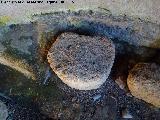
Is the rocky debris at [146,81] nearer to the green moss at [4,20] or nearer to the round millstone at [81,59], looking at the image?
the round millstone at [81,59]

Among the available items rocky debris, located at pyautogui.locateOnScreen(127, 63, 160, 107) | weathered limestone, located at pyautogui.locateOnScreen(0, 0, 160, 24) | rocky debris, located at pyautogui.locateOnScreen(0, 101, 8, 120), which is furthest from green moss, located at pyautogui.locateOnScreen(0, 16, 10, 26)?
rocky debris, located at pyautogui.locateOnScreen(127, 63, 160, 107)

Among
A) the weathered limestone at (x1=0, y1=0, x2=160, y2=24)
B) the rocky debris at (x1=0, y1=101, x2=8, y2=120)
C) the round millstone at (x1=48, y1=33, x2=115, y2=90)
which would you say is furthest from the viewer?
the rocky debris at (x1=0, y1=101, x2=8, y2=120)

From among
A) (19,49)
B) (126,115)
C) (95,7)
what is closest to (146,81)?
(126,115)

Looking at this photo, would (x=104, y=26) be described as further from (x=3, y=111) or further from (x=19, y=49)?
(x=3, y=111)

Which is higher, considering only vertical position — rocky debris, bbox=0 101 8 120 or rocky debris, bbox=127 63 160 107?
rocky debris, bbox=127 63 160 107

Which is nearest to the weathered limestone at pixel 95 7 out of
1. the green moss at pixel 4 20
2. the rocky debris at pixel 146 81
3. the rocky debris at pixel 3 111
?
the green moss at pixel 4 20

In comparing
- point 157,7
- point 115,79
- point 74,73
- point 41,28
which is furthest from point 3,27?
point 157,7

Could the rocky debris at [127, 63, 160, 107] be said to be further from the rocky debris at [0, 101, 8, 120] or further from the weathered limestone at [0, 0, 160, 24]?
the rocky debris at [0, 101, 8, 120]
